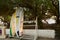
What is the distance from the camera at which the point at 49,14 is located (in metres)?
3.78

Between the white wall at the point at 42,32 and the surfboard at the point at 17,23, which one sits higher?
the surfboard at the point at 17,23

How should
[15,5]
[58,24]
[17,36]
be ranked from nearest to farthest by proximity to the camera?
1. [17,36]
2. [15,5]
3. [58,24]

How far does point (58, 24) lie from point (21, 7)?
1047 mm

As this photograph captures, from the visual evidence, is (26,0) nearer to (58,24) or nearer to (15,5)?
(15,5)

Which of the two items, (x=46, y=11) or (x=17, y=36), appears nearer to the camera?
(x=17, y=36)

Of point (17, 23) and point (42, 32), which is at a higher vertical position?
point (17, 23)

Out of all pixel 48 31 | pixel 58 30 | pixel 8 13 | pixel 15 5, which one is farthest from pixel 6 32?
pixel 58 30

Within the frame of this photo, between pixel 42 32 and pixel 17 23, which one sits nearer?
pixel 17 23

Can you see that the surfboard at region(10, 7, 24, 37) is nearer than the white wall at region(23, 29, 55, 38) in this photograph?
Yes

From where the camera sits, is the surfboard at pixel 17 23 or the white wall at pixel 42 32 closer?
the surfboard at pixel 17 23

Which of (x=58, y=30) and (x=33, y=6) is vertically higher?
(x=33, y=6)


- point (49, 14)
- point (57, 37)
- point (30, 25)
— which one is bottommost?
point (57, 37)

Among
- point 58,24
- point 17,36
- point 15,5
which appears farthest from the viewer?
point 58,24

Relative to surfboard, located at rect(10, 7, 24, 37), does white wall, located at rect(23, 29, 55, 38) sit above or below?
below
